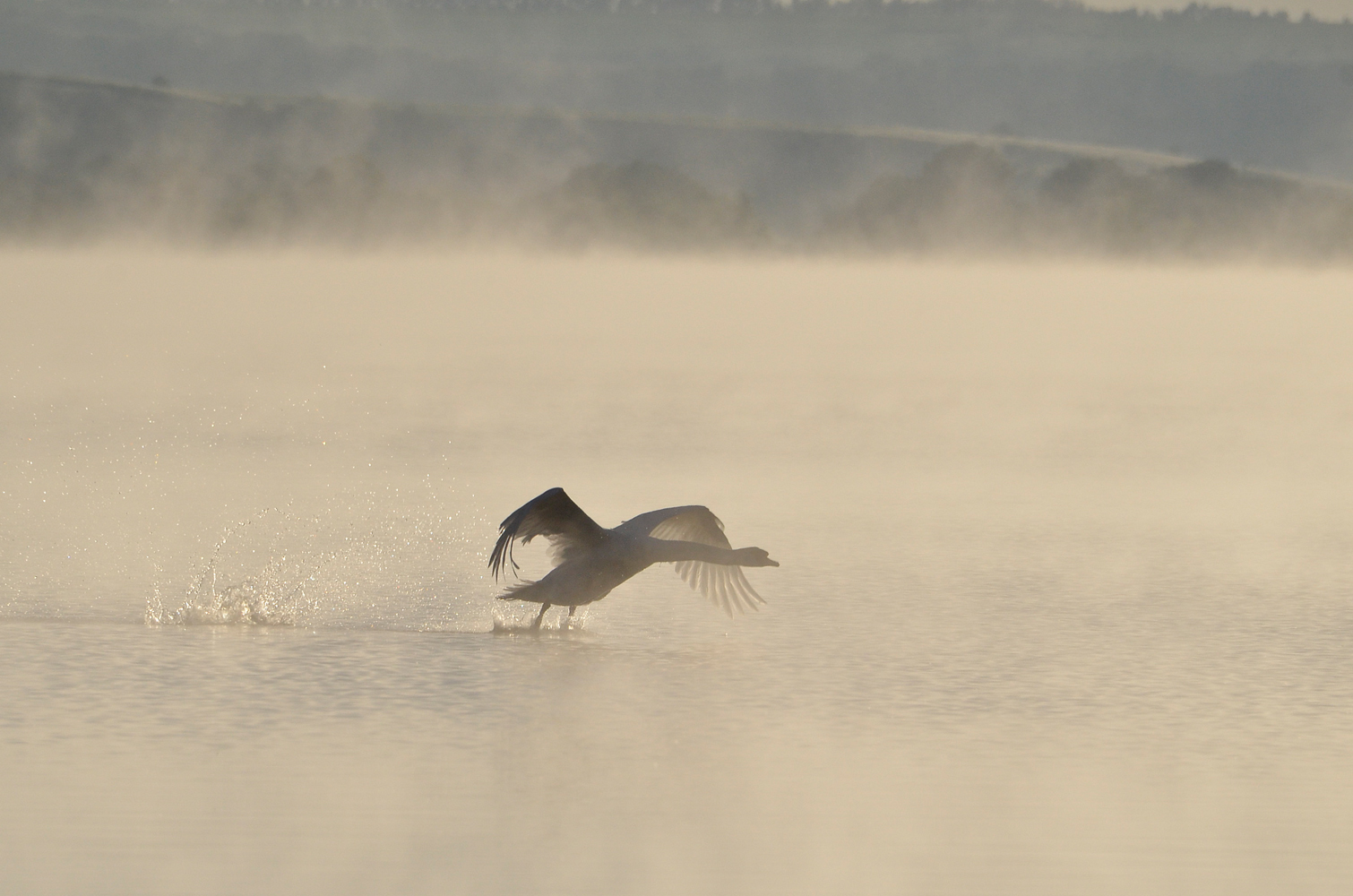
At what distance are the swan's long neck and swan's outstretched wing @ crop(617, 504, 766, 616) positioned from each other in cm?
25

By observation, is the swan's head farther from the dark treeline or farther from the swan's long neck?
the dark treeline

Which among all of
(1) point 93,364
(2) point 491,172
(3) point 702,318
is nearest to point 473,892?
(1) point 93,364

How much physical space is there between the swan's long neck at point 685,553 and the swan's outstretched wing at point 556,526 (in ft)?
1.13

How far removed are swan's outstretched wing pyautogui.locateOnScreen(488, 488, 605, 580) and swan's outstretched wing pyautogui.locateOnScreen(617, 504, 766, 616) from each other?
484 mm

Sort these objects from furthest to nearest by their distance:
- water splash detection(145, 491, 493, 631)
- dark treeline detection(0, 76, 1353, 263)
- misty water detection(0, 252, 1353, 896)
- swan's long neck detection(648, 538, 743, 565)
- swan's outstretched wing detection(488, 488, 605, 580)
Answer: dark treeline detection(0, 76, 1353, 263), water splash detection(145, 491, 493, 631), swan's long neck detection(648, 538, 743, 565), swan's outstretched wing detection(488, 488, 605, 580), misty water detection(0, 252, 1353, 896)

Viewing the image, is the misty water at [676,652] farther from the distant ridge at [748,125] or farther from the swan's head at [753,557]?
the distant ridge at [748,125]

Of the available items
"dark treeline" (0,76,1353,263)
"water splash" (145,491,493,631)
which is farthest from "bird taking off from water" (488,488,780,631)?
"dark treeline" (0,76,1353,263)

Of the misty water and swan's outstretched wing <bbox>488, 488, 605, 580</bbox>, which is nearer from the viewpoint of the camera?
the misty water

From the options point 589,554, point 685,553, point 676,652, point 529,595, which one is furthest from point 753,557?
point 529,595

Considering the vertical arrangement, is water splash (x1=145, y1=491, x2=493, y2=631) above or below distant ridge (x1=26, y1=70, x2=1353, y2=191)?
below

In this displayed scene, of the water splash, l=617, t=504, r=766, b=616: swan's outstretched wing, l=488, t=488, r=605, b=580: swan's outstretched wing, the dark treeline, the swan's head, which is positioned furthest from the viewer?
the dark treeline

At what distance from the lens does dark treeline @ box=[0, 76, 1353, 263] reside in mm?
135000

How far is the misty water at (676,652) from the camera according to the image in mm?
8680

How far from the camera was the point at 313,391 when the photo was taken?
34281 millimetres
